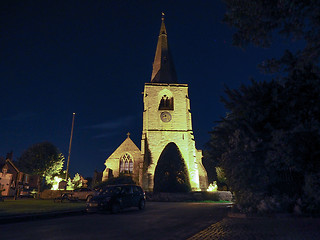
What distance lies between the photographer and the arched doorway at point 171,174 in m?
29.4

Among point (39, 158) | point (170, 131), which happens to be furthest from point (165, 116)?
point (39, 158)

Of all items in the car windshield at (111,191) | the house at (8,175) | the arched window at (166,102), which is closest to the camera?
the car windshield at (111,191)

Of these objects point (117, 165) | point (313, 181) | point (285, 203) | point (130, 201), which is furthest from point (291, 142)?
point (117, 165)

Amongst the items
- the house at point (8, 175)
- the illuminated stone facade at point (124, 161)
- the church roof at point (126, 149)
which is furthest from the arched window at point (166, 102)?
the house at point (8, 175)

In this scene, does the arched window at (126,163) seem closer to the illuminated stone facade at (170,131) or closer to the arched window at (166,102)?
the illuminated stone facade at (170,131)

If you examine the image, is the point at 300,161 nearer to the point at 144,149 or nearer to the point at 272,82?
the point at 272,82

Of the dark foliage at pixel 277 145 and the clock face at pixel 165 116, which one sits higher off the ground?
the clock face at pixel 165 116

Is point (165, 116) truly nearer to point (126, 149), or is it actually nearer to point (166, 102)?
point (166, 102)

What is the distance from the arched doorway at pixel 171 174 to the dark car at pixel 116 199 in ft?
49.1

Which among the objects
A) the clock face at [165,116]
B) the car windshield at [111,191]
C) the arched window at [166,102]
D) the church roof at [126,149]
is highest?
the arched window at [166,102]

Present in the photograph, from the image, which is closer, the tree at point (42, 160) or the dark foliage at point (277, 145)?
the dark foliage at point (277, 145)

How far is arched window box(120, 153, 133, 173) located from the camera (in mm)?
38625

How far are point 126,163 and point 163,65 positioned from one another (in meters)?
20.2

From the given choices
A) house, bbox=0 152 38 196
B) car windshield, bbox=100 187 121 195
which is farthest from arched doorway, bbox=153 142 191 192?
house, bbox=0 152 38 196
